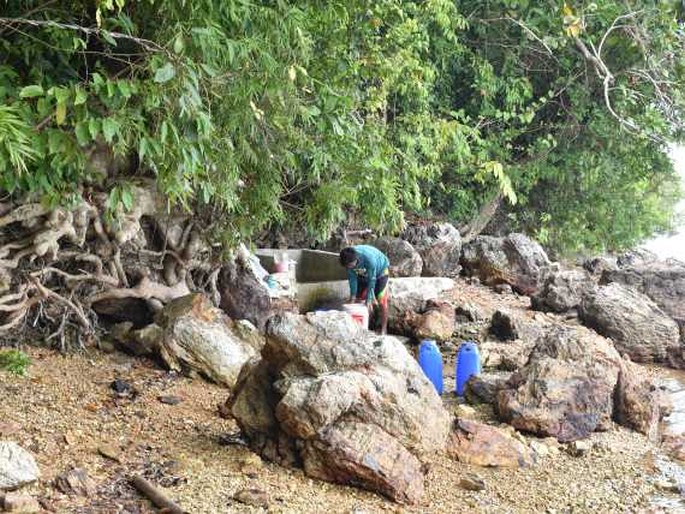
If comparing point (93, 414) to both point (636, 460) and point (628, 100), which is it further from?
point (628, 100)

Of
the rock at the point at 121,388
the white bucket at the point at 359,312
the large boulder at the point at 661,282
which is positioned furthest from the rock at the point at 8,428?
the large boulder at the point at 661,282

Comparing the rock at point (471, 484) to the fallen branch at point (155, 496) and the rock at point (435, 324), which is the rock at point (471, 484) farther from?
the rock at point (435, 324)

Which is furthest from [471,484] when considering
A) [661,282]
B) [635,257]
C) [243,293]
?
[635,257]

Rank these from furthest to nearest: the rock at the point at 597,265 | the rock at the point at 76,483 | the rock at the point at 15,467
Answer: the rock at the point at 597,265 → the rock at the point at 76,483 → the rock at the point at 15,467

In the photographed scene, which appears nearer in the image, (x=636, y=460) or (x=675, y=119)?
(x=636, y=460)

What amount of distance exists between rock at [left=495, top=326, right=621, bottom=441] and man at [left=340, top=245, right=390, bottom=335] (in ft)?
8.02

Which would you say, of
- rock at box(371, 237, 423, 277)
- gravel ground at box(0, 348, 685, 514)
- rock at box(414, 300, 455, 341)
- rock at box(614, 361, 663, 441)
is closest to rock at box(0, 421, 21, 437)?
gravel ground at box(0, 348, 685, 514)

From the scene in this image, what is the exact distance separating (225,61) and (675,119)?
10708mm

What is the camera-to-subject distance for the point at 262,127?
6.30m

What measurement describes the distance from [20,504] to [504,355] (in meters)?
5.37

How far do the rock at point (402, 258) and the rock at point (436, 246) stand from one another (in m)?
0.73

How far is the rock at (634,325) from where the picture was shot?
8.89m

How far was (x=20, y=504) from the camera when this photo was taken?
11.4 feet

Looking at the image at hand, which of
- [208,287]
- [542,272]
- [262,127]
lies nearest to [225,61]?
[262,127]
